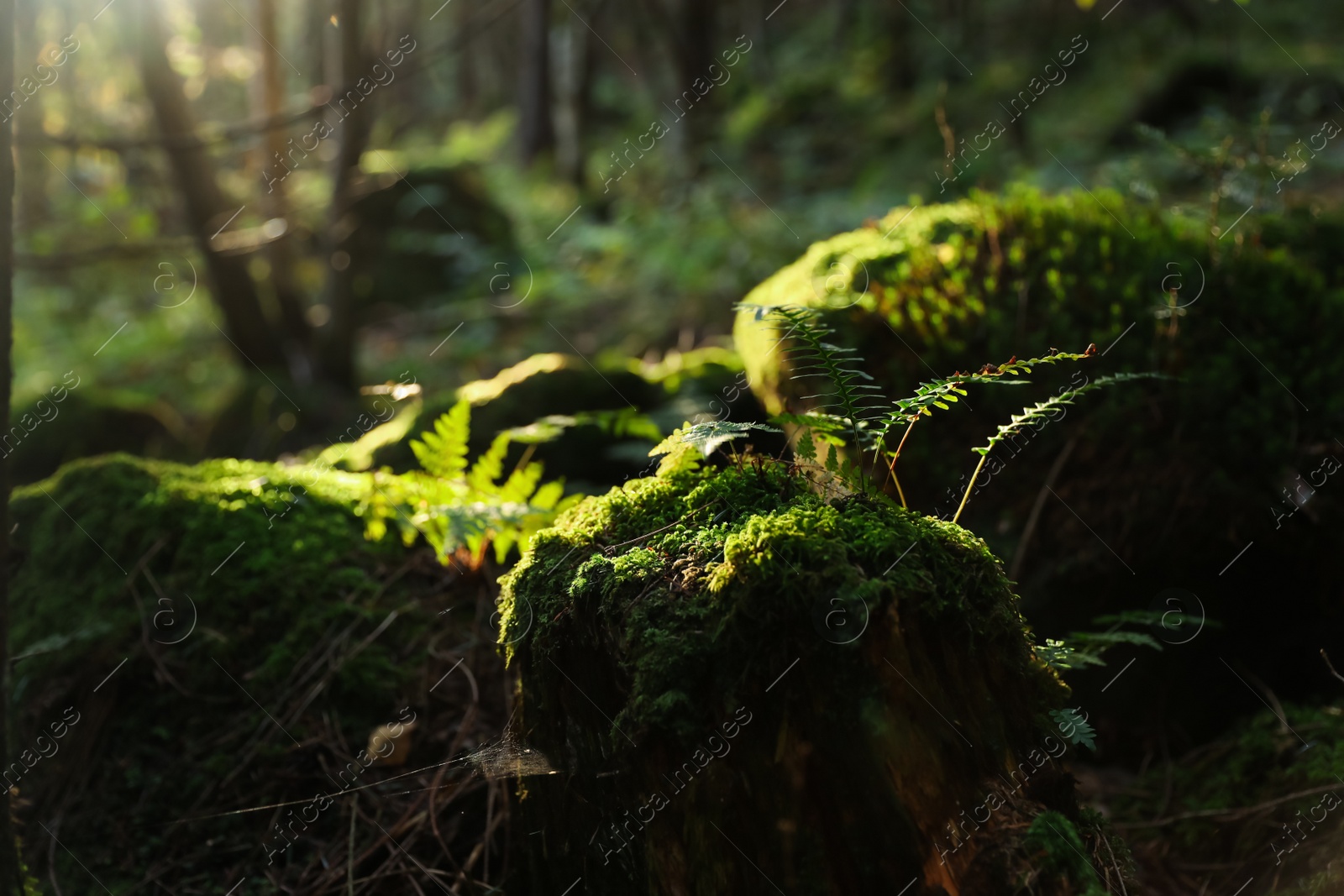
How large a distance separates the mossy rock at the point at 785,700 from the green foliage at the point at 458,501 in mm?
946

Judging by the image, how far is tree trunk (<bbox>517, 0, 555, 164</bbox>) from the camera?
48.5ft

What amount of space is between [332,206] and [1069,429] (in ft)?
20.9

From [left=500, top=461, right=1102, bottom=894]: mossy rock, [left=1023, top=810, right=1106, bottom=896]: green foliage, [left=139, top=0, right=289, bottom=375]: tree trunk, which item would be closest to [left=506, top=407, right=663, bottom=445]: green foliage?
[left=500, top=461, right=1102, bottom=894]: mossy rock

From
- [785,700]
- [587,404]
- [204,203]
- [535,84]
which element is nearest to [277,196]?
[204,203]

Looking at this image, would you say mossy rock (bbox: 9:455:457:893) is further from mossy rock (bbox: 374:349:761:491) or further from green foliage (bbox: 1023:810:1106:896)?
green foliage (bbox: 1023:810:1106:896)

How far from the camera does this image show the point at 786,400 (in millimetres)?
3811

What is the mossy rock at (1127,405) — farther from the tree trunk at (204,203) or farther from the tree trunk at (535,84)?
the tree trunk at (535,84)

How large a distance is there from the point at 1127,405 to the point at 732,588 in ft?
8.31

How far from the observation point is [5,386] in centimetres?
229

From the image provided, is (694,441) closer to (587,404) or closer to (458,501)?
(458,501)

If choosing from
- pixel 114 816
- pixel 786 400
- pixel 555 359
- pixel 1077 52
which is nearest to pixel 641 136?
pixel 1077 52

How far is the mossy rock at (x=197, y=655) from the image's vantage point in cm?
286

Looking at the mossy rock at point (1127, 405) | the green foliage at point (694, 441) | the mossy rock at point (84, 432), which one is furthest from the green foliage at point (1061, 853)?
the mossy rock at point (84, 432)

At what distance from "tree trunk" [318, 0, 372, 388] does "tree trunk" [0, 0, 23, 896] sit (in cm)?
430
